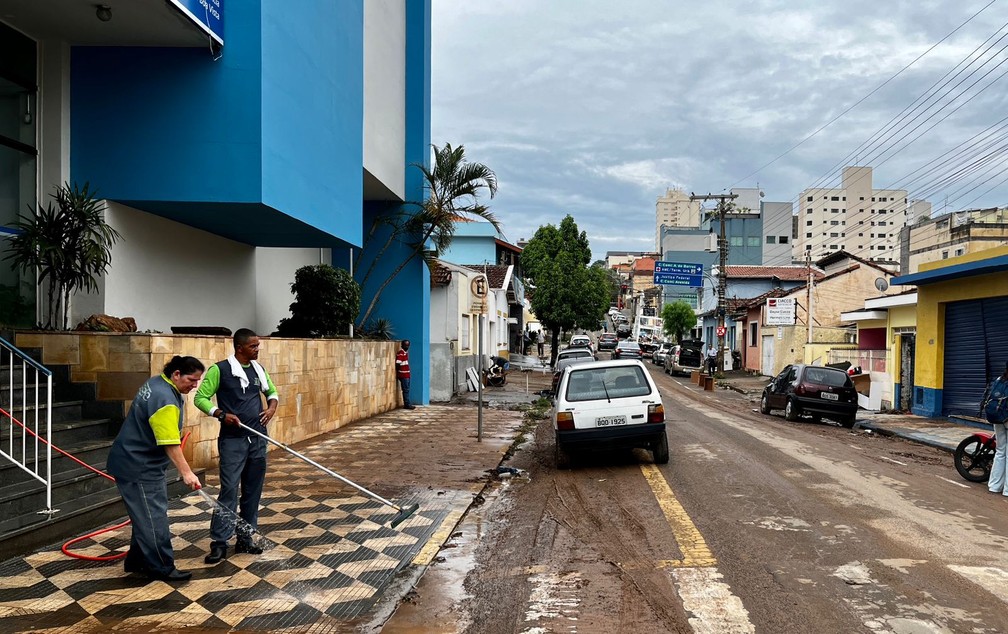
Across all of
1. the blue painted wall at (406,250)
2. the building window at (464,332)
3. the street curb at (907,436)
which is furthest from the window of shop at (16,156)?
the building window at (464,332)

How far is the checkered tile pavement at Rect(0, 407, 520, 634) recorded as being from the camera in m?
4.80

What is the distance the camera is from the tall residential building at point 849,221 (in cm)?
10088

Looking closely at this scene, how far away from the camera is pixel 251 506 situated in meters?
6.30

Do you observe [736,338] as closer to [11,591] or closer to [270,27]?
[270,27]

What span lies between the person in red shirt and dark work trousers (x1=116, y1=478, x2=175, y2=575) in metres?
13.8

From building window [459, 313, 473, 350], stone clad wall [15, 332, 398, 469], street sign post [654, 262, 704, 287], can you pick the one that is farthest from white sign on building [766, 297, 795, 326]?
stone clad wall [15, 332, 398, 469]

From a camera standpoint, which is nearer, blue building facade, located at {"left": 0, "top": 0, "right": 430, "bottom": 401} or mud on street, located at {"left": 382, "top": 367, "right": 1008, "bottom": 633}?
mud on street, located at {"left": 382, "top": 367, "right": 1008, "bottom": 633}

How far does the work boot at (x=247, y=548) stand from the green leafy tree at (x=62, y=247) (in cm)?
447

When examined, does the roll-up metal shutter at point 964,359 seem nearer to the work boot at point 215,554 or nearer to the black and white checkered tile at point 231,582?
the black and white checkered tile at point 231,582

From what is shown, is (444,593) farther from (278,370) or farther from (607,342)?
(607,342)

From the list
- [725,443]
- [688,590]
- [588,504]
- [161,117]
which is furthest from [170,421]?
[725,443]

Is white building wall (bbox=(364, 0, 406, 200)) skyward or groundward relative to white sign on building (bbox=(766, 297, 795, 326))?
skyward

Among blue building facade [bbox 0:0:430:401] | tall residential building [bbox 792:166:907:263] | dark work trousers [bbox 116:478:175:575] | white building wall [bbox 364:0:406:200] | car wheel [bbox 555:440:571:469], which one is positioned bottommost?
car wheel [bbox 555:440:571:469]

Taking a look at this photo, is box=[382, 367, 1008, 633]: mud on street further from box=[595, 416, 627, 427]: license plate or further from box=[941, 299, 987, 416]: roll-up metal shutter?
box=[941, 299, 987, 416]: roll-up metal shutter
